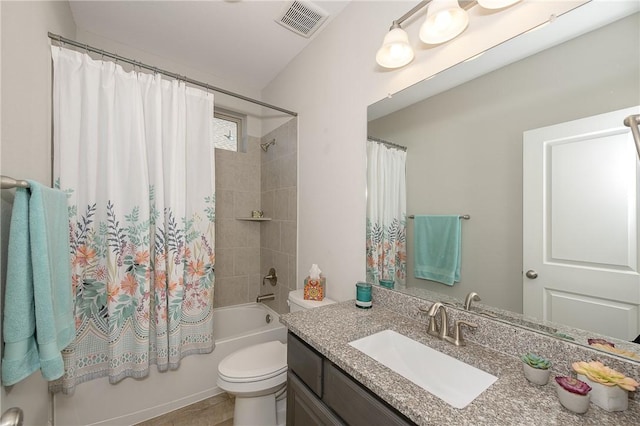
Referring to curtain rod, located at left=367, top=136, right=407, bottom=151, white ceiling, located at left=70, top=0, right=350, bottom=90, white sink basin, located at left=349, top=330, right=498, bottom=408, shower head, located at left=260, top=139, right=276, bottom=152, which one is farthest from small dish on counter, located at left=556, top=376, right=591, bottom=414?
shower head, located at left=260, top=139, right=276, bottom=152

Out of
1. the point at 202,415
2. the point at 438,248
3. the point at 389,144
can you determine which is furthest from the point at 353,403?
the point at 202,415

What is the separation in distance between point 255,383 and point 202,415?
2.07 feet

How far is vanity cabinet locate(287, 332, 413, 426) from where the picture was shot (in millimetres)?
742

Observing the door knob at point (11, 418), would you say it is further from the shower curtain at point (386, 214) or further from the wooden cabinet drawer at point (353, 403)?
the shower curtain at point (386, 214)

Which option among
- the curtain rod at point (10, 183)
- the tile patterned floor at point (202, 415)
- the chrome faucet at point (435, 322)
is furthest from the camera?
the tile patterned floor at point (202, 415)

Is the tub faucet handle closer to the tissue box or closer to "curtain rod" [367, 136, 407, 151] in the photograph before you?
the tissue box

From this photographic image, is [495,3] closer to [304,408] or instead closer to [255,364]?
[304,408]

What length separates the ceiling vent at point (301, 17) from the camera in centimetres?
161

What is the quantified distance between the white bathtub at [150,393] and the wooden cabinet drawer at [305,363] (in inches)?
39.4

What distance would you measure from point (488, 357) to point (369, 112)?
1270 millimetres

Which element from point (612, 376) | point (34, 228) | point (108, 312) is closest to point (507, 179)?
point (612, 376)

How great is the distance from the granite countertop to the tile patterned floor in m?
1.10

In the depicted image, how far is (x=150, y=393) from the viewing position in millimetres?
1607

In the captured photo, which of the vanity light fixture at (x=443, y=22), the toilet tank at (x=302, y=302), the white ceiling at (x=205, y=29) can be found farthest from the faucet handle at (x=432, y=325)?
the white ceiling at (x=205, y=29)
